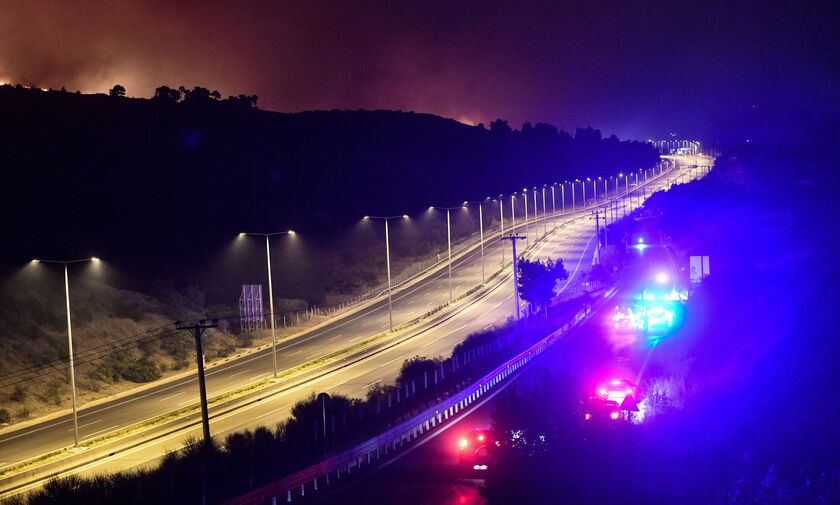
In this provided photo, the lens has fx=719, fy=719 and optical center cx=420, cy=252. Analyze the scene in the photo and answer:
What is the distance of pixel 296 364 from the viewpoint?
48.8m

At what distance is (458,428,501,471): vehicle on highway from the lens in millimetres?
22837

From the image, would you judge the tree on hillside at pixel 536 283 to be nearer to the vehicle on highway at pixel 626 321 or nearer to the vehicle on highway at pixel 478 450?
the vehicle on highway at pixel 626 321

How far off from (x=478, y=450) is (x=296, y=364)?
27247 millimetres

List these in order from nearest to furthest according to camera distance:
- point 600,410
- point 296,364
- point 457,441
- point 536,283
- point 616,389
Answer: point 600,410 → point 457,441 → point 616,389 → point 296,364 → point 536,283

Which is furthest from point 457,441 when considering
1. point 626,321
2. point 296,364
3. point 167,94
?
point 167,94

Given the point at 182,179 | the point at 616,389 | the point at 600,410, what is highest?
the point at 182,179

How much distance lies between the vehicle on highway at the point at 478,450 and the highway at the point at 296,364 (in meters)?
13.8

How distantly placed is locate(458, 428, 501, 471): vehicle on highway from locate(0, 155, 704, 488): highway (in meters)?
13.8

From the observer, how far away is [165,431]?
109 ft

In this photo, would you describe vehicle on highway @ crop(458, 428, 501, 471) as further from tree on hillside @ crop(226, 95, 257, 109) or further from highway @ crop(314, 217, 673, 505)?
tree on hillside @ crop(226, 95, 257, 109)

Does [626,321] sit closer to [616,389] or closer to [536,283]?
[536,283]

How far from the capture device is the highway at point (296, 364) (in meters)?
34.4

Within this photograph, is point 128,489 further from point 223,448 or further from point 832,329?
point 832,329

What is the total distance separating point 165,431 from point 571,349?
82.3 ft
